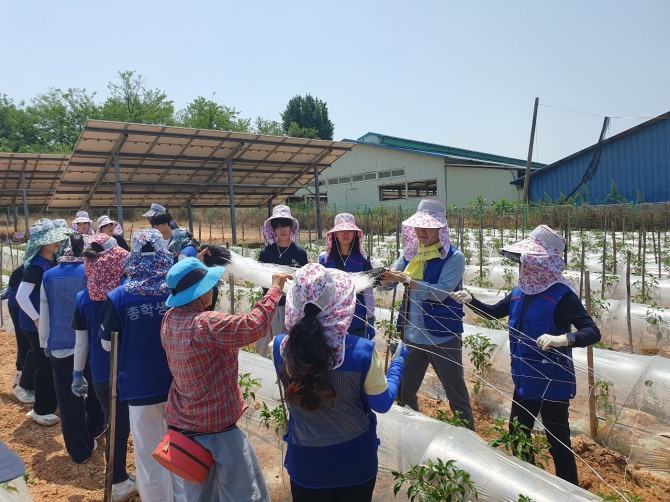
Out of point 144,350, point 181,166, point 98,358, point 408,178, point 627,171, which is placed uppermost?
point 408,178

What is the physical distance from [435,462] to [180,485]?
1.24 meters

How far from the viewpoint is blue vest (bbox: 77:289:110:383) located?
2.83m

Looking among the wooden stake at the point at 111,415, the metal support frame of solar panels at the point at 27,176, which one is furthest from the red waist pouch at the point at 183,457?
the metal support frame of solar panels at the point at 27,176

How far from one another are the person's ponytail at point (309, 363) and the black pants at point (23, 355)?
3.41 metres

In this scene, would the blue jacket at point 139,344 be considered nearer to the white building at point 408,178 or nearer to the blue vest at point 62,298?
the blue vest at point 62,298

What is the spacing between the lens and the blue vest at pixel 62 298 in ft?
10.8

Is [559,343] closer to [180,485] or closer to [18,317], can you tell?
[180,485]

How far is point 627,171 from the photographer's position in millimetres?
18172

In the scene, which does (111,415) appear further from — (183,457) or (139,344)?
(183,457)

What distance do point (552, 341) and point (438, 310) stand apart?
2.81ft

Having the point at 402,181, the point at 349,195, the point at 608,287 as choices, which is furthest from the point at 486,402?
the point at 349,195

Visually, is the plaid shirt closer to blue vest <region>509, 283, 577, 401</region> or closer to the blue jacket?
the blue jacket

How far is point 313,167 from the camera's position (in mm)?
13039

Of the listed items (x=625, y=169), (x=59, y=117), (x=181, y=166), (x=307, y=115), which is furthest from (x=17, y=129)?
(x=625, y=169)
